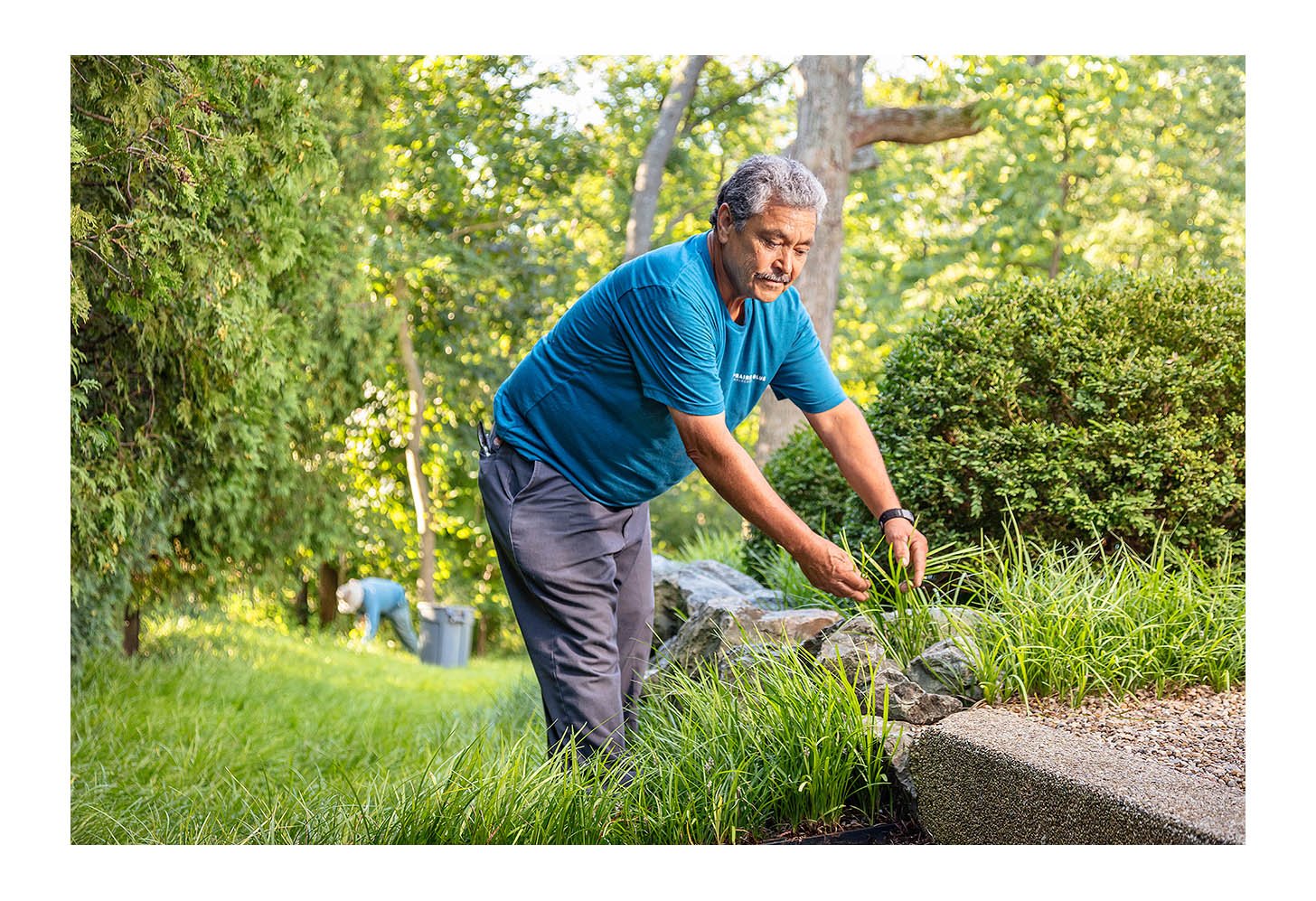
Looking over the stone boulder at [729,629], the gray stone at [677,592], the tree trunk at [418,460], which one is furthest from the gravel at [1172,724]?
the tree trunk at [418,460]

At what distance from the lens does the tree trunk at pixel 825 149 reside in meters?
6.44

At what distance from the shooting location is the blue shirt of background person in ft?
34.4

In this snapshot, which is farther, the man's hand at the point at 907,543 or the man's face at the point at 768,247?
the man's hand at the point at 907,543

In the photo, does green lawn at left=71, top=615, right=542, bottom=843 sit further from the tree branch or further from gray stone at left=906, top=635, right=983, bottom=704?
the tree branch

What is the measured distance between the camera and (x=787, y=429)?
6.95 meters

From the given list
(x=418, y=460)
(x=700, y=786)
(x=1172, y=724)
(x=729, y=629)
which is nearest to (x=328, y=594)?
(x=418, y=460)

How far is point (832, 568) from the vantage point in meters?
2.34

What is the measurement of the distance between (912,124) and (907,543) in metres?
5.23

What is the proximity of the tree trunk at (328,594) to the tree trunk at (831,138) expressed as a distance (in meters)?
6.88

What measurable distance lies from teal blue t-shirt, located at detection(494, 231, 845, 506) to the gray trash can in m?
7.62

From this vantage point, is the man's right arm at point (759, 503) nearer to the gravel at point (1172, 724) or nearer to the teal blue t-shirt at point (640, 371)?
the teal blue t-shirt at point (640, 371)
